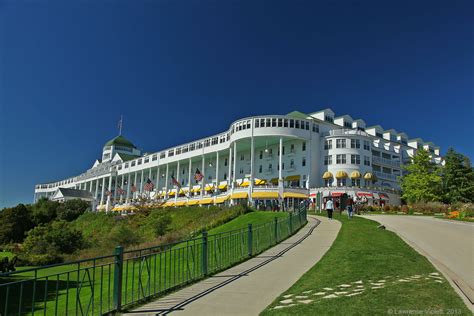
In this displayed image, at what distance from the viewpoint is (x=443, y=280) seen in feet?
31.1

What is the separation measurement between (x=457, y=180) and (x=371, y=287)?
57981mm

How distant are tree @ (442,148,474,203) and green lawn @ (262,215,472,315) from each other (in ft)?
163

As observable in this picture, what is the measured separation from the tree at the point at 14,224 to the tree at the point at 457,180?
6307 cm

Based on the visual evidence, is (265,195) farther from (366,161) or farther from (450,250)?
(450,250)

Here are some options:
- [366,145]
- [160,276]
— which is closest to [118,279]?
[160,276]

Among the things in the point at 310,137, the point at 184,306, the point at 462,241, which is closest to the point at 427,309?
the point at 184,306

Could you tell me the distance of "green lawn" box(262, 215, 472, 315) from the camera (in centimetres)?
724

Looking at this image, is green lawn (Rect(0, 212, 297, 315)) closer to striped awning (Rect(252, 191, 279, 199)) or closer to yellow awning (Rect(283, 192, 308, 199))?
striped awning (Rect(252, 191, 279, 199))

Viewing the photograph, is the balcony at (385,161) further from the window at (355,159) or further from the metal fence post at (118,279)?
the metal fence post at (118,279)

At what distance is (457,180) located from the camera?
192 feet

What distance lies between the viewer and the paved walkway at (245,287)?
311 inches

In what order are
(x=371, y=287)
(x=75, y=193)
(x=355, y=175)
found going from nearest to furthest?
(x=371, y=287)
(x=355, y=175)
(x=75, y=193)

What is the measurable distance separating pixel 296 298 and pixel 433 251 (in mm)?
9392

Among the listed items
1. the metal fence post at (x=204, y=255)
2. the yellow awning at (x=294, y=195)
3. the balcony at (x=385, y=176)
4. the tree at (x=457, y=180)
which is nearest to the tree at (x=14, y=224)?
the yellow awning at (x=294, y=195)
